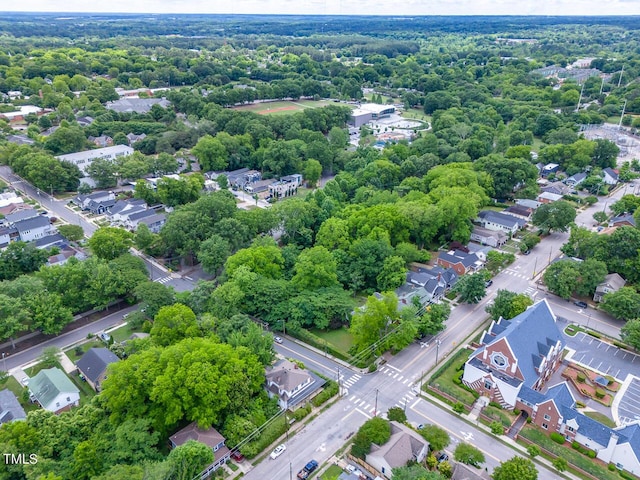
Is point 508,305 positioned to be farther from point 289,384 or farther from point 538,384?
point 289,384

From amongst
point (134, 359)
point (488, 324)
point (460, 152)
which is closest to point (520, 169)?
point (460, 152)

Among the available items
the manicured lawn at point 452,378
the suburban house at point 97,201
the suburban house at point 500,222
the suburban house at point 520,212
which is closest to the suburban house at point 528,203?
the suburban house at point 520,212

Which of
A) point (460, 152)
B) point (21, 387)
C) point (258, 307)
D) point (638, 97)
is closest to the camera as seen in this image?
point (21, 387)

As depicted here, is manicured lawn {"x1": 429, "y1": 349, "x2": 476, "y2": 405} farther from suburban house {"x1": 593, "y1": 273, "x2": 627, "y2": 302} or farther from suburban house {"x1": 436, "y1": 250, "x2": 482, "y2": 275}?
suburban house {"x1": 593, "y1": 273, "x2": 627, "y2": 302}

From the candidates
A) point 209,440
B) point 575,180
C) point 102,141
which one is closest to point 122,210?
point 102,141

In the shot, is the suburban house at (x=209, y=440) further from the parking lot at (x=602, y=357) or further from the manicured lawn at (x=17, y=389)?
the parking lot at (x=602, y=357)

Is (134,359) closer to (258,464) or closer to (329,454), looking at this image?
(258,464)
